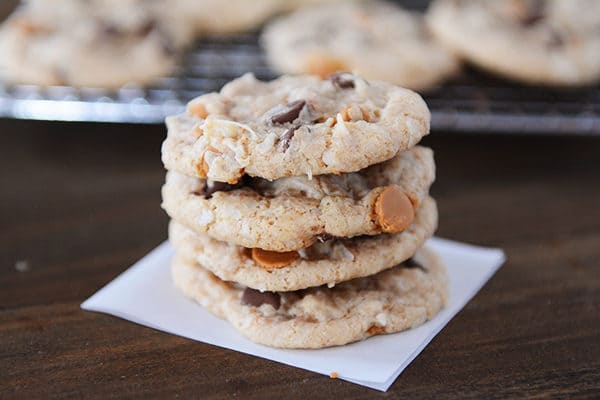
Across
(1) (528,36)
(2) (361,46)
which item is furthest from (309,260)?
(1) (528,36)

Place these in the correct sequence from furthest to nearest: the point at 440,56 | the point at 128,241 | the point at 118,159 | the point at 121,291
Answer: the point at 440,56, the point at 118,159, the point at 128,241, the point at 121,291

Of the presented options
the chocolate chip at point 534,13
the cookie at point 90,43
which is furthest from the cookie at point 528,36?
the cookie at point 90,43

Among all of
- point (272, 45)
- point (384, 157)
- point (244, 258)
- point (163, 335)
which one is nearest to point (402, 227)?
point (384, 157)


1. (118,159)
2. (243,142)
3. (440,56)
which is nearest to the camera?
(243,142)

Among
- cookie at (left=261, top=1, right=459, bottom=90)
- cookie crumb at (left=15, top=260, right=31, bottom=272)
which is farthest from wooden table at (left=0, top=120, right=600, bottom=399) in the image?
cookie at (left=261, top=1, right=459, bottom=90)

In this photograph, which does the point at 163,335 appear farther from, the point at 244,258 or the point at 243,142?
the point at 243,142
